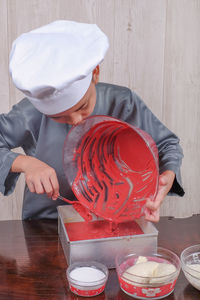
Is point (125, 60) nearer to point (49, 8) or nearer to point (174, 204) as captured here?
point (49, 8)

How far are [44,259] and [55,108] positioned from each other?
1.13 feet

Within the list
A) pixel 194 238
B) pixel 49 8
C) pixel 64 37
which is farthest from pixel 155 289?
pixel 49 8

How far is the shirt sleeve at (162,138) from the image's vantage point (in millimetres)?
1046

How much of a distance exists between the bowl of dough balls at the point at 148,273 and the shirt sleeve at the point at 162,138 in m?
0.28

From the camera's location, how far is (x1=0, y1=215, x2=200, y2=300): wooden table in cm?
74

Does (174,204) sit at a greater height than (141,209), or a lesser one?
lesser

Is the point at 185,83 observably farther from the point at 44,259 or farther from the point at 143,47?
the point at 44,259

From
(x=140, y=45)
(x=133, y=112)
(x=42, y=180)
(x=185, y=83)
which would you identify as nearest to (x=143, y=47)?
(x=140, y=45)

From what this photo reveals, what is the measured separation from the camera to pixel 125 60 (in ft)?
5.43

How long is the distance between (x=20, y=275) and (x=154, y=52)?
1185mm

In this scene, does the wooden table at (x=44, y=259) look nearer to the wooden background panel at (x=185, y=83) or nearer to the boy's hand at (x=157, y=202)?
the boy's hand at (x=157, y=202)

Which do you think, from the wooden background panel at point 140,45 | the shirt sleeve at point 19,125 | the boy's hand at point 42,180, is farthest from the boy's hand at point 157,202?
the wooden background panel at point 140,45

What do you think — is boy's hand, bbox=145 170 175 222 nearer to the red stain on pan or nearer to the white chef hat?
the red stain on pan

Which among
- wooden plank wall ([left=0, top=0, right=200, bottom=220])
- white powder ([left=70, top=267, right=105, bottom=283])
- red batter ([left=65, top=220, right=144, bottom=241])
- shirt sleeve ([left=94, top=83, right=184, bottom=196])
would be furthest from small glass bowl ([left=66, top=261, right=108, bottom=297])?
wooden plank wall ([left=0, top=0, right=200, bottom=220])
